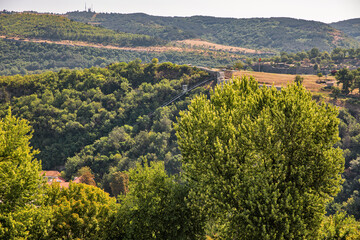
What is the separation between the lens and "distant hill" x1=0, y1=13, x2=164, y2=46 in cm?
15538

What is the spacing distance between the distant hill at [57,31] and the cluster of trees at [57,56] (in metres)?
5.78

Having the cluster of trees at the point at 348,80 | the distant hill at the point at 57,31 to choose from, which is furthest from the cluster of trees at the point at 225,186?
the distant hill at the point at 57,31

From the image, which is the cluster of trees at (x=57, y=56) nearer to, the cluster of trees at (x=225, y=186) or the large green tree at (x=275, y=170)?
the cluster of trees at (x=225, y=186)

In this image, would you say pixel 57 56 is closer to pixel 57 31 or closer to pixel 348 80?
pixel 57 31

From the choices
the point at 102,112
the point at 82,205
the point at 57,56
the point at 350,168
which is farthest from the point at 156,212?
the point at 57,56

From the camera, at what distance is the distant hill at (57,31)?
15538cm

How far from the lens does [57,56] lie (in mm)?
161875

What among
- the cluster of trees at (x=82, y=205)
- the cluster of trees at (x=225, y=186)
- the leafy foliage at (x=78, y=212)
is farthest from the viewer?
the leafy foliage at (x=78, y=212)

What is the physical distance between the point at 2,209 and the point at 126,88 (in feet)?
192

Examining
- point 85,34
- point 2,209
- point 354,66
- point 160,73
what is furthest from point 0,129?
point 85,34

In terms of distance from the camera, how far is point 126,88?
73.0 metres

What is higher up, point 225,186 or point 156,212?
point 225,186

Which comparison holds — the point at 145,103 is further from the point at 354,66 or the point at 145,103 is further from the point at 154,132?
the point at 354,66

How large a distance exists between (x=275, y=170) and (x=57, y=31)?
169492 mm
